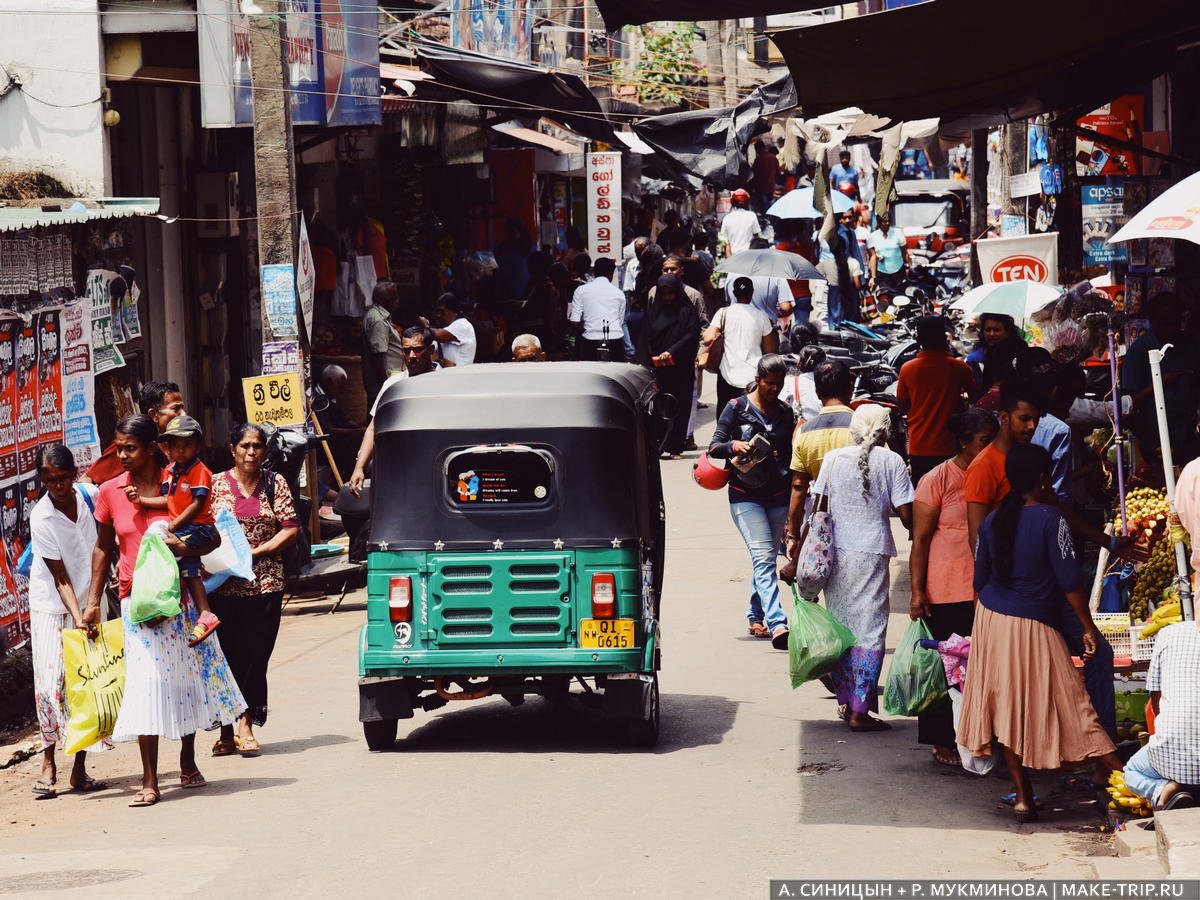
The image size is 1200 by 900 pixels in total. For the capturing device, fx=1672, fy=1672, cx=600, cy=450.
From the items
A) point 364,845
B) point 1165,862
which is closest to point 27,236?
point 364,845

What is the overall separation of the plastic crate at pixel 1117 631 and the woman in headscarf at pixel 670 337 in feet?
33.7

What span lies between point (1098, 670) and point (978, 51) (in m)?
3.31

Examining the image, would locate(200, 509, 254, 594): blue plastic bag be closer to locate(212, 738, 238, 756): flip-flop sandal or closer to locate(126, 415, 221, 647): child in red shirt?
locate(126, 415, 221, 647): child in red shirt

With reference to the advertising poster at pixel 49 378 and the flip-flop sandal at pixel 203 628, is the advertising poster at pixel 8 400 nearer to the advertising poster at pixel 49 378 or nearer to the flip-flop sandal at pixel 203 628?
the advertising poster at pixel 49 378

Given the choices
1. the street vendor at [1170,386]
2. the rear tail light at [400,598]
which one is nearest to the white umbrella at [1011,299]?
the street vendor at [1170,386]

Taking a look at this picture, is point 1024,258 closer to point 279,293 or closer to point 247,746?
point 279,293

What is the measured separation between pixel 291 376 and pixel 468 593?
16.1 ft

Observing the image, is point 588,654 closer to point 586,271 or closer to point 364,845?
point 364,845

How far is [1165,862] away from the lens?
612 centimetres

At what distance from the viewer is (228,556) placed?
8695 millimetres

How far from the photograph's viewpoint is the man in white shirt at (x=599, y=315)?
20.3 m

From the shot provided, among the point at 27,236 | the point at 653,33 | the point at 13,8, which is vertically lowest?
the point at 27,236

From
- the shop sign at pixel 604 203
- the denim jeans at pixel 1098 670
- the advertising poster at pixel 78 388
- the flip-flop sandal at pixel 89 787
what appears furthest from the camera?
the shop sign at pixel 604 203

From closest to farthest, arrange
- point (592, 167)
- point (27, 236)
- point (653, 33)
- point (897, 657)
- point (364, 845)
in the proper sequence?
point (364, 845)
point (897, 657)
point (27, 236)
point (592, 167)
point (653, 33)
